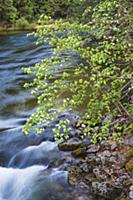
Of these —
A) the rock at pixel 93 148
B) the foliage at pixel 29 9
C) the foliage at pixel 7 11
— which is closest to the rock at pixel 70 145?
the rock at pixel 93 148

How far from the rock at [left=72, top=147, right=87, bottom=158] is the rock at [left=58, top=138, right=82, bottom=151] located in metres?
0.18

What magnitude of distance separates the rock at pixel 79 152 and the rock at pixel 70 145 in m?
0.18

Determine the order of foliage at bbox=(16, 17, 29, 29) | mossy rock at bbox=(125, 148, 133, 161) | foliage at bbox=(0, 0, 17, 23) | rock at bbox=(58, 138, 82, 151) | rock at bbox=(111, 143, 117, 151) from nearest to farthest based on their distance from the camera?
mossy rock at bbox=(125, 148, 133, 161), rock at bbox=(111, 143, 117, 151), rock at bbox=(58, 138, 82, 151), foliage at bbox=(16, 17, 29, 29), foliage at bbox=(0, 0, 17, 23)

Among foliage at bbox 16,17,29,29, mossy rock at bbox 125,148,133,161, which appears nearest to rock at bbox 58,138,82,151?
mossy rock at bbox 125,148,133,161

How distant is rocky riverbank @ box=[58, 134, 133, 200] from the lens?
16.1 ft

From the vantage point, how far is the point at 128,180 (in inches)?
195

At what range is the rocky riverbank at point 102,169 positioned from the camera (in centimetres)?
490

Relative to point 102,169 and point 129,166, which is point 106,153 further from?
point 129,166

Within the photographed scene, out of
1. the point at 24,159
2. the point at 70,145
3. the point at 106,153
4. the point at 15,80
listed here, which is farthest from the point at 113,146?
the point at 15,80

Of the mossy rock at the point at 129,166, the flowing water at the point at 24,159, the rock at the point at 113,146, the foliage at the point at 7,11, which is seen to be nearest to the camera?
the mossy rock at the point at 129,166

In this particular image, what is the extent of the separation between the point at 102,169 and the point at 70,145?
1179mm

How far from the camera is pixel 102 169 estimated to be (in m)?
5.32

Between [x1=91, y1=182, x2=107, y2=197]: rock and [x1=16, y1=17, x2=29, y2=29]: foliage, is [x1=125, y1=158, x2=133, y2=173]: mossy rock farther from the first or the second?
[x1=16, y1=17, x2=29, y2=29]: foliage

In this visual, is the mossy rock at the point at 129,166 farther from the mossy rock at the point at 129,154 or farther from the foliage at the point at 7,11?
the foliage at the point at 7,11
